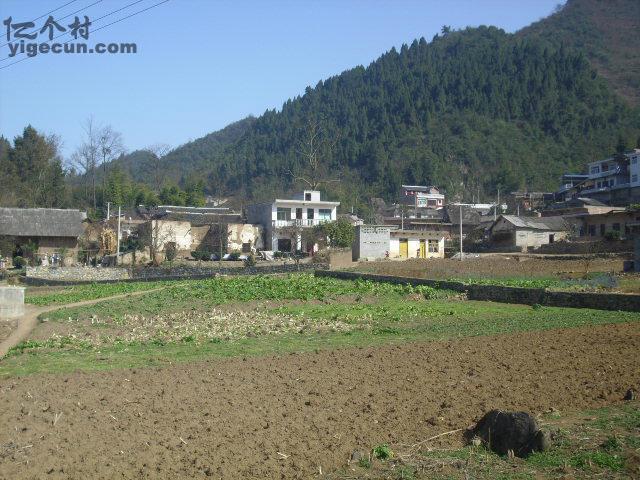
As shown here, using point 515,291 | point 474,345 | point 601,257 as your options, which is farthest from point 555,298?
point 601,257

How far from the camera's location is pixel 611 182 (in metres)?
89.6

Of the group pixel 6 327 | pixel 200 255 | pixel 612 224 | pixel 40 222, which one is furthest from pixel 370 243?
pixel 6 327

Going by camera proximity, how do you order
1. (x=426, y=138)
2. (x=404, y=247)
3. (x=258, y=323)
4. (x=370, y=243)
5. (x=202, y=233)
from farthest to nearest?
(x=426, y=138), (x=202, y=233), (x=404, y=247), (x=370, y=243), (x=258, y=323)

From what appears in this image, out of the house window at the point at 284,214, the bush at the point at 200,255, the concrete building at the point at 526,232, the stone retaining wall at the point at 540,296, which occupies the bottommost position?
the stone retaining wall at the point at 540,296

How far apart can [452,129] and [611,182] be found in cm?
5326

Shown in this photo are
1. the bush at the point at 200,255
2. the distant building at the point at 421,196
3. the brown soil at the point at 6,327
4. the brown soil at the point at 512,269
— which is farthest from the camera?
the distant building at the point at 421,196

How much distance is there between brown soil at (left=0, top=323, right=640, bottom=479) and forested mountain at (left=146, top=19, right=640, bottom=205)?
95.1m

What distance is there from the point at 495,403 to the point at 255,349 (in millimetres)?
7686

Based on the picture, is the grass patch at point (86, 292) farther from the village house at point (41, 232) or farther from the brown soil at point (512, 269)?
the village house at point (41, 232)

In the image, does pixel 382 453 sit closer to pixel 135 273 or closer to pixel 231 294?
pixel 231 294

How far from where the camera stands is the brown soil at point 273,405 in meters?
8.80

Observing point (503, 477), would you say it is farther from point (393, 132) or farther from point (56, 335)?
point (393, 132)

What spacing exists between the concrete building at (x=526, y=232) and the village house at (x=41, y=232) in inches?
1668

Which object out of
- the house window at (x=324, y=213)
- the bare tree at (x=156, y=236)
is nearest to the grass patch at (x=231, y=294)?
the bare tree at (x=156, y=236)
